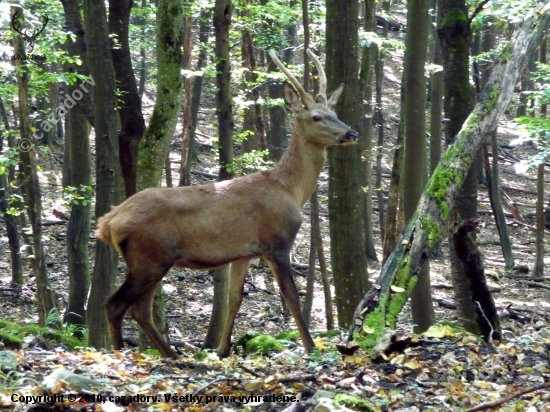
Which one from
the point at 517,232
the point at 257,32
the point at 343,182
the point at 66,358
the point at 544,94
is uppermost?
the point at 257,32

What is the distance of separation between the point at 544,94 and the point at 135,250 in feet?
23.7

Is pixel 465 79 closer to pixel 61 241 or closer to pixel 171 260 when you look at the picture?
pixel 171 260

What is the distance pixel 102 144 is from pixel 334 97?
3911mm

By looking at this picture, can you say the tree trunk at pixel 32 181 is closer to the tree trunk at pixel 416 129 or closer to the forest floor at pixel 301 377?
the forest floor at pixel 301 377

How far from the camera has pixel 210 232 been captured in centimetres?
853

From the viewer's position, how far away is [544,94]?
39.6ft

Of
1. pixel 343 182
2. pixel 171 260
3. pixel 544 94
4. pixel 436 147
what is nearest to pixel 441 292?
pixel 436 147

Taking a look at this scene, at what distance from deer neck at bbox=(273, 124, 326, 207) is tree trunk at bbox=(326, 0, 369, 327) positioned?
508mm

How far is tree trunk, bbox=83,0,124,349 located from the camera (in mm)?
11445

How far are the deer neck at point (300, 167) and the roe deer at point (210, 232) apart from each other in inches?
0.6

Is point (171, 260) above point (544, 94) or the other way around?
the other way around

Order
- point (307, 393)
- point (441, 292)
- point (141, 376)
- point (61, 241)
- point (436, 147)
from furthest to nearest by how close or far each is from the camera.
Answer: point (61, 241) → point (441, 292) → point (436, 147) → point (141, 376) → point (307, 393)

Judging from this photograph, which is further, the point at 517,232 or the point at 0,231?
the point at 517,232

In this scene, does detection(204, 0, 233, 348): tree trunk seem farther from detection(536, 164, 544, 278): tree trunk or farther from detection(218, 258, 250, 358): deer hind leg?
detection(536, 164, 544, 278): tree trunk
